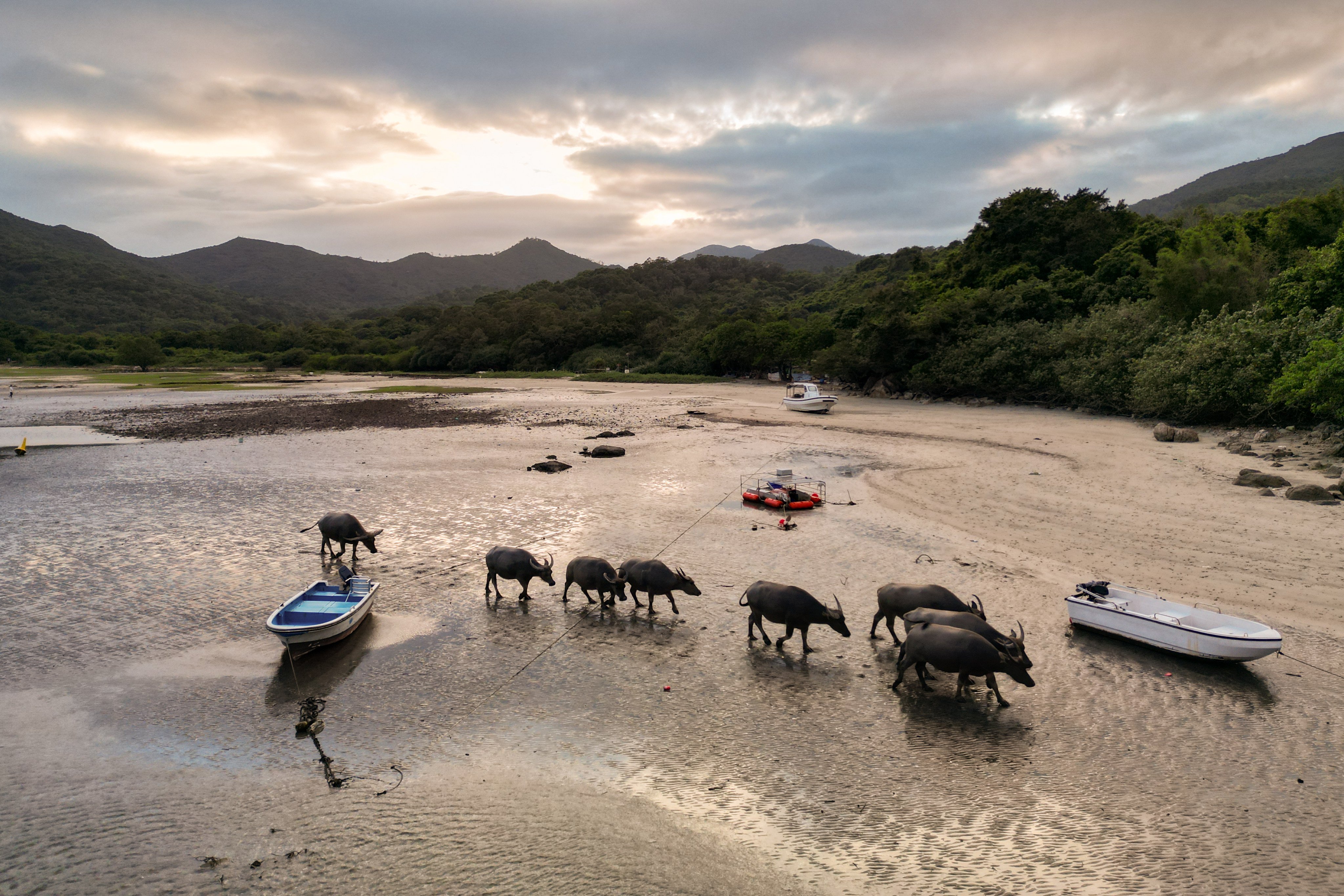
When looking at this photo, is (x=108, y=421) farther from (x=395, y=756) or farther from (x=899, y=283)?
(x=899, y=283)

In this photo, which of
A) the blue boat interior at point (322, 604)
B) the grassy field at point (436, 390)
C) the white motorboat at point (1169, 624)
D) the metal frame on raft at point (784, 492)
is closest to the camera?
the white motorboat at point (1169, 624)

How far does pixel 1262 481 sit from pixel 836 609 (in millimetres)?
16185

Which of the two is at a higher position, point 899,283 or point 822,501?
point 899,283

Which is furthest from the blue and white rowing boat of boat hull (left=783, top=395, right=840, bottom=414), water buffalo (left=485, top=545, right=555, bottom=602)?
boat hull (left=783, top=395, right=840, bottom=414)

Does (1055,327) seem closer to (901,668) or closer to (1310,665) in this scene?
(1310,665)

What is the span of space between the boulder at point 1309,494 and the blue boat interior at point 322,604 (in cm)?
2218

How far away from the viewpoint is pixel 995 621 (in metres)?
10.7

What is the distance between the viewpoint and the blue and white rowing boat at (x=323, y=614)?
9.62 meters

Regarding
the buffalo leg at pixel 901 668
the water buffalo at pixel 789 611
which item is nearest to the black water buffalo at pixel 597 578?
the water buffalo at pixel 789 611

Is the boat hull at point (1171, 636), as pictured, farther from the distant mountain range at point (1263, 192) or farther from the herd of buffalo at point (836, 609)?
the distant mountain range at point (1263, 192)

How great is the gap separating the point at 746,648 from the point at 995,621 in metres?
4.42

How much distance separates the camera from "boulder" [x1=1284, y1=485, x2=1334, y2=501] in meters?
15.8

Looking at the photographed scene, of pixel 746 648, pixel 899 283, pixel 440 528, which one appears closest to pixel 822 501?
pixel 746 648

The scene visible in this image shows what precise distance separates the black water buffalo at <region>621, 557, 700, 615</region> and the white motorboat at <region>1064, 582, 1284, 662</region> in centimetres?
631
